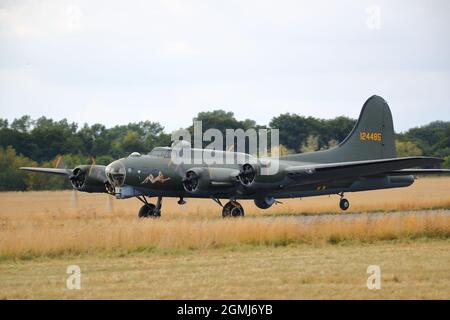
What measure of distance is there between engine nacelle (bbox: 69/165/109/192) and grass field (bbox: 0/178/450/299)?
397 centimetres

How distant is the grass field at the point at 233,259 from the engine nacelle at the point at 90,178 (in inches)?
156

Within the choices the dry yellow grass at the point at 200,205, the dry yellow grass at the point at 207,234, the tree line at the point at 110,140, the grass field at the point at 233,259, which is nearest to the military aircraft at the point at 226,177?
the dry yellow grass at the point at 200,205

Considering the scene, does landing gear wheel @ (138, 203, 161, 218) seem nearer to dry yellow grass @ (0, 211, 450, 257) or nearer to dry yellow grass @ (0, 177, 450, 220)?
dry yellow grass @ (0, 177, 450, 220)

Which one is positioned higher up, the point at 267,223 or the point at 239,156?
the point at 239,156

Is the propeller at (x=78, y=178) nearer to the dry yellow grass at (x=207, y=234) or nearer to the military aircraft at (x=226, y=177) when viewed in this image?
the military aircraft at (x=226, y=177)

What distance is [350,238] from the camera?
21203mm

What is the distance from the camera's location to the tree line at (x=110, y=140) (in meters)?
51.9

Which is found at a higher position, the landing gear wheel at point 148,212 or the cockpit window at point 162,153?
the cockpit window at point 162,153

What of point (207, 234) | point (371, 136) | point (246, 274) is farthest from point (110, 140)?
point (246, 274)

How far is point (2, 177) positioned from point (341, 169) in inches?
1097

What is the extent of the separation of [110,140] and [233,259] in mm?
48877

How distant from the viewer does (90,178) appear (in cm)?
3105

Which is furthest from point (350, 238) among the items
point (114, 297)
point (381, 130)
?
point (381, 130)
